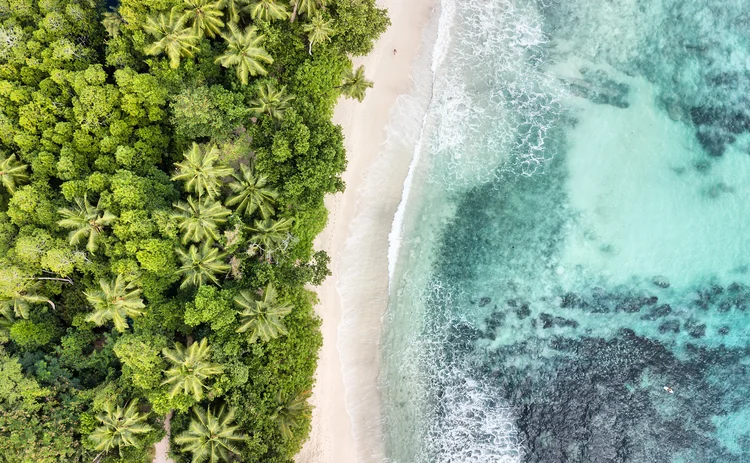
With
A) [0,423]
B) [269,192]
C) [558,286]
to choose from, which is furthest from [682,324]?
[0,423]

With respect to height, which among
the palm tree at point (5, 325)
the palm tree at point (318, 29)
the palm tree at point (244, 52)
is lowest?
the palm tree at point (5, 325)

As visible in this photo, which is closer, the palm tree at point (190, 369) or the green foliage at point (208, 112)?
the palm tree at point (190, 369)

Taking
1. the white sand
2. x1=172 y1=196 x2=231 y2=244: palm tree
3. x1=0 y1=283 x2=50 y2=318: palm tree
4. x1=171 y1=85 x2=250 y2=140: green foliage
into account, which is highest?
x1=171 y1=85 x2=250 y2=140: green foliage

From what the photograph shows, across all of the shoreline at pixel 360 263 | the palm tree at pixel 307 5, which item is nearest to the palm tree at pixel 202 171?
the shoreline at pixel 360 263

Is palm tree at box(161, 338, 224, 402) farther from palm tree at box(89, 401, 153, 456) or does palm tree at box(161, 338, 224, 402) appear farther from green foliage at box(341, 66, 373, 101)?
green foliage at box(341, 66, 373, 101)

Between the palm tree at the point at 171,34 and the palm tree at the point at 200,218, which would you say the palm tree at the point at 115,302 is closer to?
the palm tree at the point at 200,218

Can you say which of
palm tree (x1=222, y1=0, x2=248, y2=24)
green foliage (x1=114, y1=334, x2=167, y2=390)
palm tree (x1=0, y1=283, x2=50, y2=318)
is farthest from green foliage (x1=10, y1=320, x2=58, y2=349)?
palm tree (x1=222, y1=0, x2=248, y2=24)

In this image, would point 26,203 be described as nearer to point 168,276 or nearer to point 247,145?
point 168,276

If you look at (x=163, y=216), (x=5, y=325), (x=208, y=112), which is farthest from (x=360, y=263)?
(x=5, y=325)
